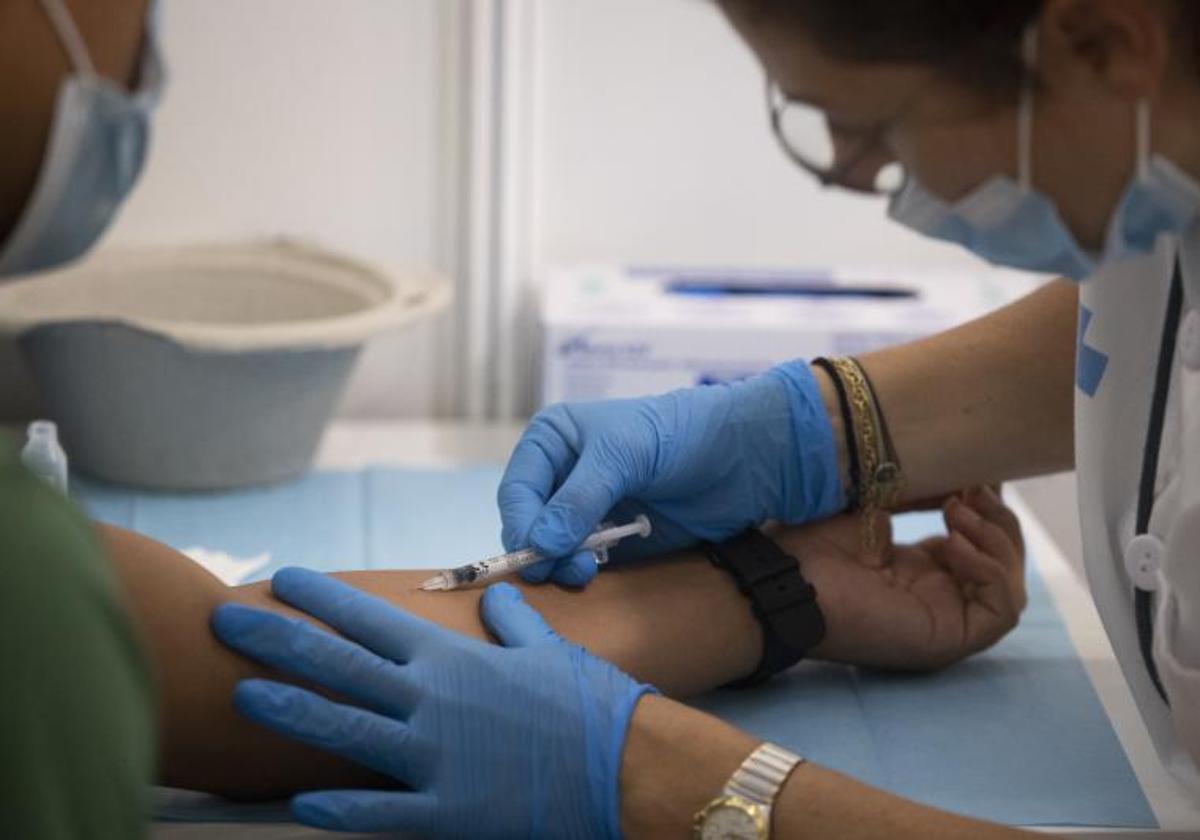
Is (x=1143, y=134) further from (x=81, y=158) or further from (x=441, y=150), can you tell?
(x=441, y=150)

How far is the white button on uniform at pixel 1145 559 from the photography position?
1326mm

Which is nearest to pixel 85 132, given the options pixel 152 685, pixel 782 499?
pixel 152 685

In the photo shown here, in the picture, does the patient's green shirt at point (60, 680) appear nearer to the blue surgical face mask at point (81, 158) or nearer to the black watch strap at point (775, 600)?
the blue surgical face mask at point (81, 158)

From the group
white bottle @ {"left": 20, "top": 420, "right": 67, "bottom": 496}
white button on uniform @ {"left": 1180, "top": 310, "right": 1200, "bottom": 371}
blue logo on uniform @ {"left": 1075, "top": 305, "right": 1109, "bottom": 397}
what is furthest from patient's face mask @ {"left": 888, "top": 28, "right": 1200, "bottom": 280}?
white bottle @ {"left": 20, "top": 420, "right": 67, "bottom": 496}

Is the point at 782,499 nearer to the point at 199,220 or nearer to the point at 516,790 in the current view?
the point at 516,790

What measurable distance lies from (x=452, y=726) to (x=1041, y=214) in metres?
0.52

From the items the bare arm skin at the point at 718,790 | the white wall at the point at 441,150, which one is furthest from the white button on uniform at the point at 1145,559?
the white wall at the point at 441,150

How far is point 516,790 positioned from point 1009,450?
2.04ft

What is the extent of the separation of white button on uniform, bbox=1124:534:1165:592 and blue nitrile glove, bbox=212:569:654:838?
0.39 m

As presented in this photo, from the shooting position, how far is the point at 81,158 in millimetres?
1242

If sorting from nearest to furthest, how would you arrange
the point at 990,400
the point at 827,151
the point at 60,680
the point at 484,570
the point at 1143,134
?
the point at 60,680 → the point at 1143,134 → the point at 827,151 → the point at 484,570 → the point at 990,400

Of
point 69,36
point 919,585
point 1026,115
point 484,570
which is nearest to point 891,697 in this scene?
point 919,585

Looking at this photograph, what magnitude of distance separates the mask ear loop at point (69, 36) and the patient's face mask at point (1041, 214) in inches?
21.6

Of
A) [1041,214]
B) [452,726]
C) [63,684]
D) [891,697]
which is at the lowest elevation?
[891,697]
